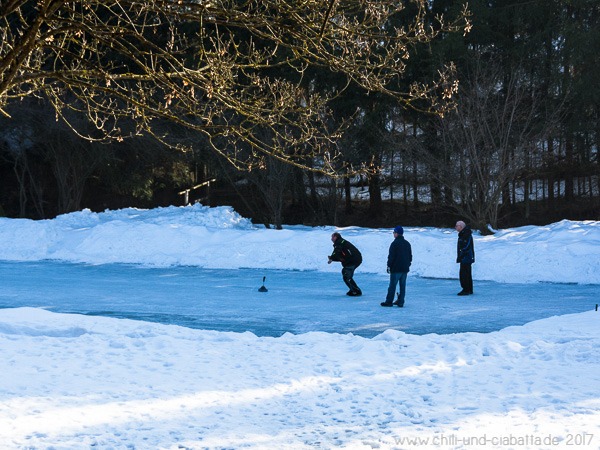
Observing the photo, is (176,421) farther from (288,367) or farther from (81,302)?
(81,302)

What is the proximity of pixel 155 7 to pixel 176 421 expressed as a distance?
4102mm

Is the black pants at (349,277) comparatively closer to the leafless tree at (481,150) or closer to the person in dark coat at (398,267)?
the person in dark coat at (398,267)

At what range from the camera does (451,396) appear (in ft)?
23.0

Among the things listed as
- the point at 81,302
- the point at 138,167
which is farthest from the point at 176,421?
the point at 138,167

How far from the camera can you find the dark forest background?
28.3 m

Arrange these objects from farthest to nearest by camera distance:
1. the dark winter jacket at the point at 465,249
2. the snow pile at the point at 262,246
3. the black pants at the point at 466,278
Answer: the snow pile at the point at 262,246 → the dark winter jacket at the point at 465,249 → the black pants at the point at 466,278

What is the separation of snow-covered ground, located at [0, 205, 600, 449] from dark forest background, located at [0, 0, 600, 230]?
17.4 m

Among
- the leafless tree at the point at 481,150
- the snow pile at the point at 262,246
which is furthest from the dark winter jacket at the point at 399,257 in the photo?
the leafless tree at the point at 481,150

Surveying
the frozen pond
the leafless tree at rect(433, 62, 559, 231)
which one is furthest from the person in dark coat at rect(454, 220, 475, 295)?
the leafless tree at rect(433, 62, 559, 231)

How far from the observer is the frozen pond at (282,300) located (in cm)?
1263

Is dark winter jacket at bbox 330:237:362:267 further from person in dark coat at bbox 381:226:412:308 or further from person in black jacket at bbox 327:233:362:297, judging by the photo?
person in dark coat at bbox 381:226:412:308

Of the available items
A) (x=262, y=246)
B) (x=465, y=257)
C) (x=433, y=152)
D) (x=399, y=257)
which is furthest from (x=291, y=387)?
(x=433, y=152)

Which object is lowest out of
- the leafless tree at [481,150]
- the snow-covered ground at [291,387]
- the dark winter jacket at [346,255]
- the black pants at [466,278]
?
the snow-covered ground at [291,387]

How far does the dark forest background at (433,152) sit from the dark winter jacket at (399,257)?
1245cm
